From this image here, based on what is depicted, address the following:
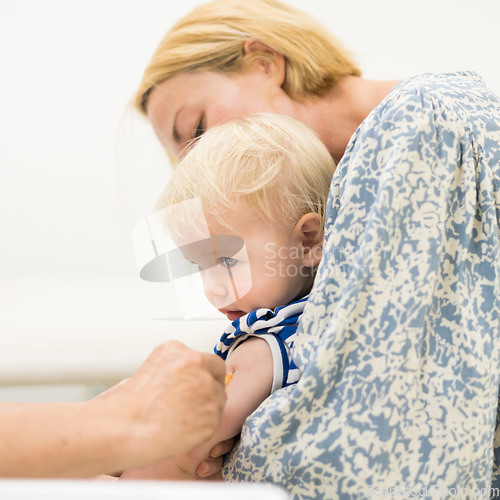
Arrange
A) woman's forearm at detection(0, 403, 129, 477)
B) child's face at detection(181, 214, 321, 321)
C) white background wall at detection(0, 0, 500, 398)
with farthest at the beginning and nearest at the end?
1. white background wall at detection(0, 0, 500, 398)
2. child's face at detection(181, 214, 321, 321)
3. woman's forearm at detection(0, 403, 129, 477)

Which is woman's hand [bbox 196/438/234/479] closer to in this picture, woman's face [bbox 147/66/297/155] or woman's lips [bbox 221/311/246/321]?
woman's lips [bbox 221/311/246/321]

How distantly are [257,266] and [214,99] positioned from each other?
17.0 inches

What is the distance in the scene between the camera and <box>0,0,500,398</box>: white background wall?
1.35 metres

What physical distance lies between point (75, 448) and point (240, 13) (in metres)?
0.86

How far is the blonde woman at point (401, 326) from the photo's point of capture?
422 mm

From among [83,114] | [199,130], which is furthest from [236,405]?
[83,114]

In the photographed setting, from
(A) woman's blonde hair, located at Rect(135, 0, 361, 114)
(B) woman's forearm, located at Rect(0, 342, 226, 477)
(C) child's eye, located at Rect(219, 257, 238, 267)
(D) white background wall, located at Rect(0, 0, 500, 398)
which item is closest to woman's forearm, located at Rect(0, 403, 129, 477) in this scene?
(B) woman's forearm, located at Rect(0, 342, 226, 477)

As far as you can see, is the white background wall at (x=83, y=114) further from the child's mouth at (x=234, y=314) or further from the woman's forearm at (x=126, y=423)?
the woman's forearm at (x=126, y=423)

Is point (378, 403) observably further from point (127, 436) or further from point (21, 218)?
point (21, 218)

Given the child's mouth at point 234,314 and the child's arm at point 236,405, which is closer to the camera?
the child's arm at point 236,405

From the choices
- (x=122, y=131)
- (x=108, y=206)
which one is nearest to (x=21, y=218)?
(x=108, y=206)

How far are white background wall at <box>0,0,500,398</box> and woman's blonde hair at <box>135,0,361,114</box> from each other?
1.32ft

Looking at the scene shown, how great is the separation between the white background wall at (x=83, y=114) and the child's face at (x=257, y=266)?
0.71 metres

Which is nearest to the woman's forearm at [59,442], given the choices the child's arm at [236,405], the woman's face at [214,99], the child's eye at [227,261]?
the child's arm at [236,405]
